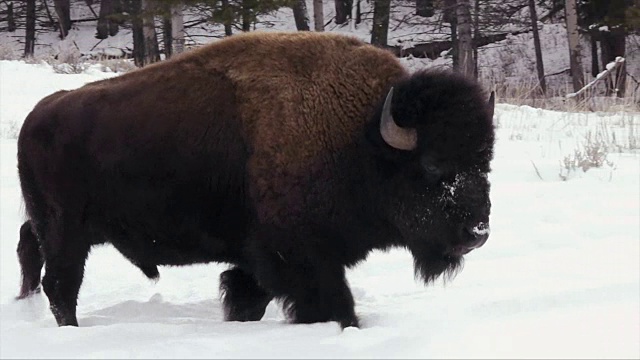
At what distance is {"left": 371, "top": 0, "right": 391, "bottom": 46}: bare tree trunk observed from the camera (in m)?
24.2

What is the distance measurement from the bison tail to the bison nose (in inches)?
95.7

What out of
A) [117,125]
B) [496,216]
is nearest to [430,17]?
[496,216]

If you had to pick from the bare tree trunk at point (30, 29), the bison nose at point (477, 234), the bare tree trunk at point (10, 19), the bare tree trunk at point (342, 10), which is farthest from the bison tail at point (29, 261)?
the bare tree trunk at point (10, 19)

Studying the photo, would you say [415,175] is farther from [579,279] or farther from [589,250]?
[589,250]

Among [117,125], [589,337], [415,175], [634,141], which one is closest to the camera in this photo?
[589,337]

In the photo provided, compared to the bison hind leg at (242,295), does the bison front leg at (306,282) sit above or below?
above

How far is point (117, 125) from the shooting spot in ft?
13.7

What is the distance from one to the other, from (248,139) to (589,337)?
71.7 inches

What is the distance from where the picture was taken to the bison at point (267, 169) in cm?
387

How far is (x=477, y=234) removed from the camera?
3656 mm

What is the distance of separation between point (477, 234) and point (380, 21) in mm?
21570

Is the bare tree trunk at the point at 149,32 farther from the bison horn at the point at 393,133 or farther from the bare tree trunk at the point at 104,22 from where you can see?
the bison horn at the point at 393,133

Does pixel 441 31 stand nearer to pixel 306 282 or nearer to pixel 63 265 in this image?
pixel 63 265

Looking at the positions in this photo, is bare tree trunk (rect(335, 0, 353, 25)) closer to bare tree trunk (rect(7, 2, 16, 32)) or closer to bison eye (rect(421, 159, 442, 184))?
bare tree trunk (rect(7, 2, 16, 32))
